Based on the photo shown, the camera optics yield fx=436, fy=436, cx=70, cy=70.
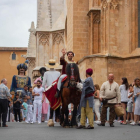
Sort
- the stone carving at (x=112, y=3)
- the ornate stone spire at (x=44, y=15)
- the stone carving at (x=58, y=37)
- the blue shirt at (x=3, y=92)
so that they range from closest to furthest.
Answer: the blue shirt at (x=3, y=92), the stone carving at (x=112, y=3), the stone carving at (x=58, y=37), the ornate stone spire at (x=44, y=15)

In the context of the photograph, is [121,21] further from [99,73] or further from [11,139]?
[11,139]

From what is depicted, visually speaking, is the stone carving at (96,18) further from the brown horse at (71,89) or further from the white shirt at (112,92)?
the brown horse at (71,89)

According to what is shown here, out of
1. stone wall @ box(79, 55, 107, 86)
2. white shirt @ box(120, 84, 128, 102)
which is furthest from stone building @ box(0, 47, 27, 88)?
white shirt @ box(120, 84, 128, 102)

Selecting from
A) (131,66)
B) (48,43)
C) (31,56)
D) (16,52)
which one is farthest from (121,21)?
(16,52)

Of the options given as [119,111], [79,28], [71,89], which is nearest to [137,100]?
[119,111]

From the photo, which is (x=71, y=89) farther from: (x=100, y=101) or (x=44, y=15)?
(x=44, y=15)

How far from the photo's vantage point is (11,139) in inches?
348

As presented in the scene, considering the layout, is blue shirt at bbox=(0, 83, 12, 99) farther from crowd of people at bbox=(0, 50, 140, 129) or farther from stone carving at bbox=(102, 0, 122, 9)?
stone carving at bbox=(102, 0, 122, 9)

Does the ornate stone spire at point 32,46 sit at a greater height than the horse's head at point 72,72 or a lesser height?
greater

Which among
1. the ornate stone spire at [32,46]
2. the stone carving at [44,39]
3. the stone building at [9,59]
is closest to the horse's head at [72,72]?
the stone carving at [44,39]

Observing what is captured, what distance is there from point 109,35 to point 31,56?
27114mm

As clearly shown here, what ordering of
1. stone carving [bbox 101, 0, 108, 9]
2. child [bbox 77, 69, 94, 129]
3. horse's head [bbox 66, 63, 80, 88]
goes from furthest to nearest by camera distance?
stone carving [bbox 101, 0, 108, 9] < child [bbox 77, 69, 94, 129] < horse's head [bbox 66, 63, 80, 88]

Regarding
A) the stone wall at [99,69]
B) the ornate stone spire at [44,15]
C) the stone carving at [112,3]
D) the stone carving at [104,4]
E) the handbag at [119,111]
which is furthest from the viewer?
the ornate stone spire at [44,15]

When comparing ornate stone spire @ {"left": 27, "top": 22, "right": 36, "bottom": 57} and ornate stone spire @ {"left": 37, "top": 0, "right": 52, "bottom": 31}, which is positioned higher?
ornate stone spire @ {"left": 37, "top": 0, "right": 52, "bottom": 31}
